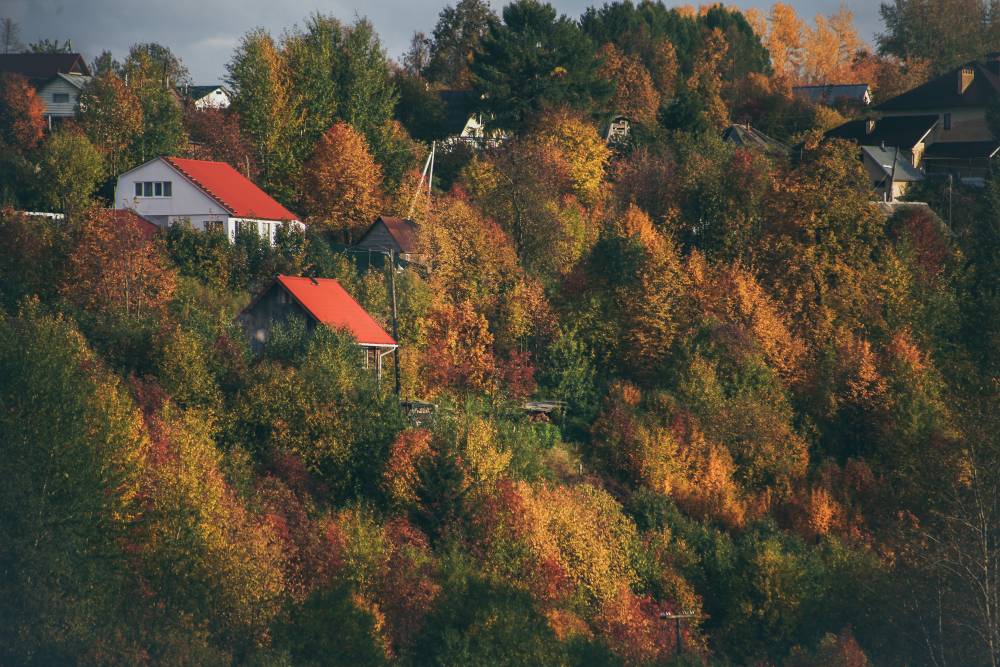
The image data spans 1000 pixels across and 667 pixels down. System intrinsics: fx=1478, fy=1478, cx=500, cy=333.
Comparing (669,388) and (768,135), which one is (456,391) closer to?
(669,388)

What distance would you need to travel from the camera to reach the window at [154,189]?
58844mm

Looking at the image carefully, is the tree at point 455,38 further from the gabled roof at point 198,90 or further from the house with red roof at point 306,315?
the house with red roof at point 306,315

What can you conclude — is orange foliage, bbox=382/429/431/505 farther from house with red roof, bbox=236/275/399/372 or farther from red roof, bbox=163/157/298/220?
red roof, bbox=163/157/298/220

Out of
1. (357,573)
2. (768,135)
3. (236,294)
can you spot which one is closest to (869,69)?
(768,135)

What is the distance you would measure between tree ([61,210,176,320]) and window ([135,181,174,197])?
18.7 feet

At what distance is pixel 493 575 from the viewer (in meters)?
44.7

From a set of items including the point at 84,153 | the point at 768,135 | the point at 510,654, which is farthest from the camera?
the point at 768,135

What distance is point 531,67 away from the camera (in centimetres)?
7262

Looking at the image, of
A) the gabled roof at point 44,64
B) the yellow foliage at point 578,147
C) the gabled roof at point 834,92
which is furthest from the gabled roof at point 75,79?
→ the gabled roof at point 834,92

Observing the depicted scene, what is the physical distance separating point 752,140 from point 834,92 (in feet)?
73.7

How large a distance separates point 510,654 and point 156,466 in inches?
479

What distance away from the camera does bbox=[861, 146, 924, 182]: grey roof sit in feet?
252

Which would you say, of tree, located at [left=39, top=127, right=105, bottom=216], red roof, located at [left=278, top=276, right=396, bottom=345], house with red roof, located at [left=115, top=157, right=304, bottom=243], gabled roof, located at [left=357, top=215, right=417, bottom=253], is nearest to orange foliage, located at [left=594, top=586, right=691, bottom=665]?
red roof, located at [left=278, top=276, right=396, bottom=345]

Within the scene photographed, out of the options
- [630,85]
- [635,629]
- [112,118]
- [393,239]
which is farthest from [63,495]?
[630,85]
